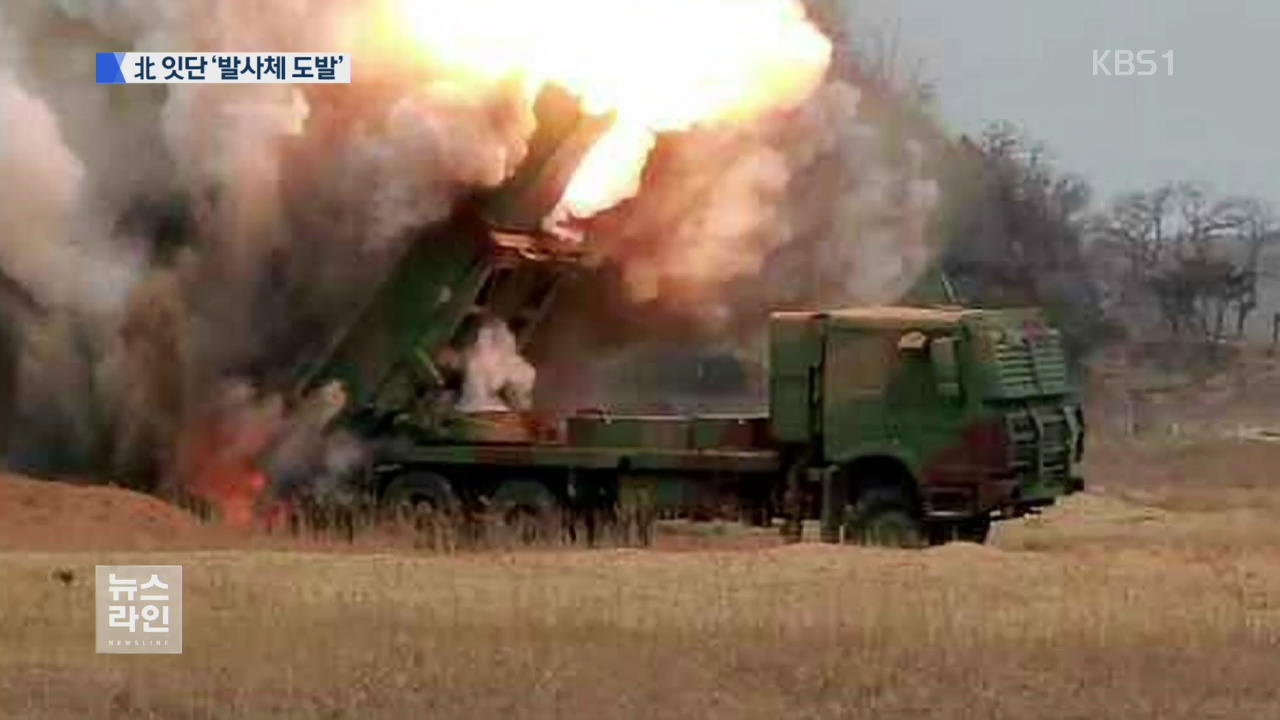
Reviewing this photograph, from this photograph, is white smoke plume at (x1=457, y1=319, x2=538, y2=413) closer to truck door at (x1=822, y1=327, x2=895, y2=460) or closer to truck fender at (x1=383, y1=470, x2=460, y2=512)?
truck fender at (x1=383, y1=470, x2=460, y2=512)

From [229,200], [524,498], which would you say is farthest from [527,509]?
[229,200]

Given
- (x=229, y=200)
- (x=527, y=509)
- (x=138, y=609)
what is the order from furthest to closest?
1. (x=527, y=509)
2. (x=229, y=200)
3. (x=138, y=609)

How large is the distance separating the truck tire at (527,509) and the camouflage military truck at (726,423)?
0.07 ft

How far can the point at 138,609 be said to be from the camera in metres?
14.4

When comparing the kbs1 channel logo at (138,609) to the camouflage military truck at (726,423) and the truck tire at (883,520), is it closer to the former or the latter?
the camouflage military truck at (726,423)

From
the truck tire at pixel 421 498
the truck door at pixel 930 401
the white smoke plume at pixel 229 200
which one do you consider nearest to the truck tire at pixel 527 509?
the truck tire at pixel 421 498

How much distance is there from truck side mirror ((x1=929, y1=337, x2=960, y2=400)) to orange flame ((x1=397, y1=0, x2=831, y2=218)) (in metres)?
3.61

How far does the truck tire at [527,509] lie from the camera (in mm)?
24094

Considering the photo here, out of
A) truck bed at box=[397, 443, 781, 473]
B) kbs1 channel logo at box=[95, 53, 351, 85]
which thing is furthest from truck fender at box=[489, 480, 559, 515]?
kbs1 channel logo at box=[95, 53, 351, 85]

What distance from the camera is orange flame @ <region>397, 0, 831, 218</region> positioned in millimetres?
24203

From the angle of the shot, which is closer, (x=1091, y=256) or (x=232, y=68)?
(x=232, y=68)

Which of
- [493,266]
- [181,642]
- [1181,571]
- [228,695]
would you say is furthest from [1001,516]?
[228,695]

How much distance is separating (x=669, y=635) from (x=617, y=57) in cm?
1143

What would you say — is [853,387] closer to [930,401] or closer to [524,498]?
[930,401]
